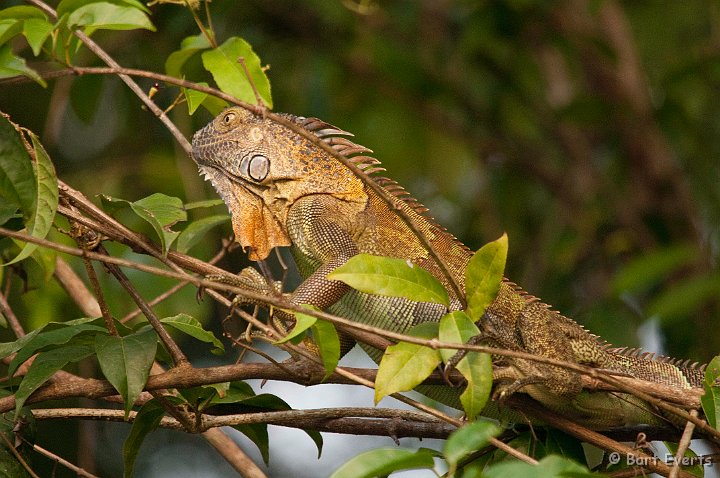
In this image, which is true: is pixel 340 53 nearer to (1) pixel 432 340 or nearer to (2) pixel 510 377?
(2) pixel 510 377

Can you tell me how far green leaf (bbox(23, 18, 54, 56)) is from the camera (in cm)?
248

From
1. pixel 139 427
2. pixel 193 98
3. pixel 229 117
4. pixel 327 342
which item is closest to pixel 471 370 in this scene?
pixel 327 342

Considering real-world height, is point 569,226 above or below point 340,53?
below

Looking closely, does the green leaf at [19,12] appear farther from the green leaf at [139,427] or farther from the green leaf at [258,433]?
the green leaf at [258,433]

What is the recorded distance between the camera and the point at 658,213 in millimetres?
6492

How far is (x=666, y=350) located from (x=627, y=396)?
2402mm

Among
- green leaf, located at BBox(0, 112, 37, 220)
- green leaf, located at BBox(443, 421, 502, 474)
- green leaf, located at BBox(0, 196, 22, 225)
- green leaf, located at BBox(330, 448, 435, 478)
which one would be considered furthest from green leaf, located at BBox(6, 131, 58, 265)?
green leaf, located at BBox(443, 421, 502, 474)

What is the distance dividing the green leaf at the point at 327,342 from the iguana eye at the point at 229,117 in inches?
56.8

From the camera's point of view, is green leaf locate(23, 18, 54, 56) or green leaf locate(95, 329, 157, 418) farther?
green leaf locate(23, 18, 54, 56)

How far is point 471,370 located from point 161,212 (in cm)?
94

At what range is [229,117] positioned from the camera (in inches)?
137

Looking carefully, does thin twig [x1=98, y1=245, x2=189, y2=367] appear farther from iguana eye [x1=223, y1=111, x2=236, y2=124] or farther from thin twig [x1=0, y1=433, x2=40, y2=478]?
iguana eye [x1=223, y1=111, x2=236, y2=124]

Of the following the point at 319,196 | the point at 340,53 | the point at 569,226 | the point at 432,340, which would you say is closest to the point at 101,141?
the point at 340,53

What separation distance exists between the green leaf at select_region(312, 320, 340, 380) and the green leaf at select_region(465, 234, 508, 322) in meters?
0.37
